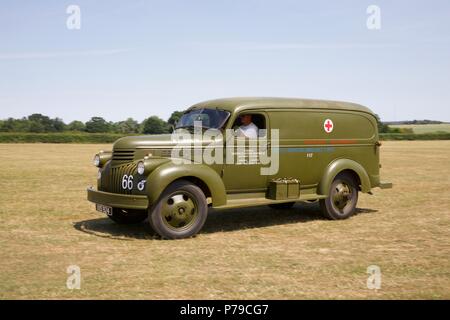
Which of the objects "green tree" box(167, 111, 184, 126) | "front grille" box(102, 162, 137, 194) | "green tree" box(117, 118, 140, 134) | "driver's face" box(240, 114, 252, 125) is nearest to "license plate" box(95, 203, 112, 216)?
"front grille" box(102, 162, 137, 194)

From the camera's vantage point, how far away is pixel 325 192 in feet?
30.4

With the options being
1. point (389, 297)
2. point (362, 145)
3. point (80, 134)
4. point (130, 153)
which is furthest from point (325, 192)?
point (80, 134)

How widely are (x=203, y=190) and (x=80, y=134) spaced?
162ft

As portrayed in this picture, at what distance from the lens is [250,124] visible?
8.52 m

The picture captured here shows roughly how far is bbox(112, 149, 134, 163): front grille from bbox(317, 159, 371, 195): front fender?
3.66 meters

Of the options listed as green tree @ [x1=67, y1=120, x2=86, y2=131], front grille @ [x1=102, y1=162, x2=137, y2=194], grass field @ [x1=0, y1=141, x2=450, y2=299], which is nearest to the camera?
grass field @ [x1=0, y1=141, x2=450, y2=299]

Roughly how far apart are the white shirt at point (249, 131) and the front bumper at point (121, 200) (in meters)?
2.05

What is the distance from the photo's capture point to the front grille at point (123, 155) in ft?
25.6

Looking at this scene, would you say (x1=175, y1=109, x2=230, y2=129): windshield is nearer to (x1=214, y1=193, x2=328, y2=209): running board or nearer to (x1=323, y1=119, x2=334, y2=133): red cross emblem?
(x1=214, y1=193, x2=328, y2=209): running board

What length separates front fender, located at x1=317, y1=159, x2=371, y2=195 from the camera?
9273 mm

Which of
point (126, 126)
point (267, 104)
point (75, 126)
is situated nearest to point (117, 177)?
point (267, 104)

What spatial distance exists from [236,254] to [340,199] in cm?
361
